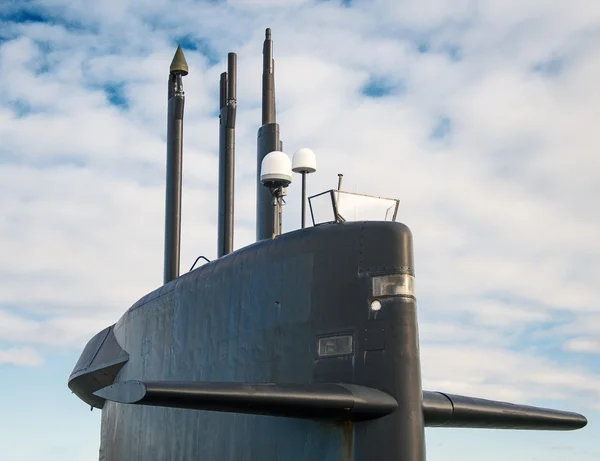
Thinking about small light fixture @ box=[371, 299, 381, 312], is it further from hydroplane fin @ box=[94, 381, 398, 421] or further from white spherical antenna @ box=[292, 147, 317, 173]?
white spherical antenna @ box=[292, 147, 317, 173]

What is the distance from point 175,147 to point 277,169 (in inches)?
338

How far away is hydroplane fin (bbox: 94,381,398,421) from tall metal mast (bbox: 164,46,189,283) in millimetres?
10633

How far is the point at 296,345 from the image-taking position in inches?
334

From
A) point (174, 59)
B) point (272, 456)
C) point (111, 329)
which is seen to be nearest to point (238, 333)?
point (272, 456)

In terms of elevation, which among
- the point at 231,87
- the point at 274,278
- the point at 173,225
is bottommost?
the point at 274,278

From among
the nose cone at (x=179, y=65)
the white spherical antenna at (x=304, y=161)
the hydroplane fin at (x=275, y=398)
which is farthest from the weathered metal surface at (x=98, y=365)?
the nose cone at (x=179, y=65)

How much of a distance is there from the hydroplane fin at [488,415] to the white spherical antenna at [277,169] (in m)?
2.95

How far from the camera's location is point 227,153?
58.6 feet

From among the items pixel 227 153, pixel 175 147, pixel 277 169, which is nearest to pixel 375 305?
pixel 277 169

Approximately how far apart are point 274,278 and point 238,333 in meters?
0.75

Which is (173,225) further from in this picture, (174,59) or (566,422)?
(566,422)

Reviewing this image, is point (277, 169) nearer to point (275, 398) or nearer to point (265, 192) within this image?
point (275, 398)

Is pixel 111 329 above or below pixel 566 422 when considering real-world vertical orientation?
above

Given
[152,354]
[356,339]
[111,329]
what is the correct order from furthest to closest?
1. [111,329]
2. [152,354]
3. [356,339]
